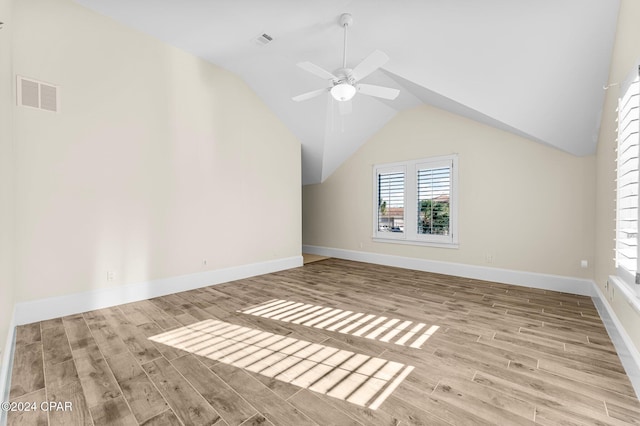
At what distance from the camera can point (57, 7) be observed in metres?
3.11

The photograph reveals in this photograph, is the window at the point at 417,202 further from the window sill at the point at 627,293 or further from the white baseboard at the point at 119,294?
the white baseboard at the point at 119,294

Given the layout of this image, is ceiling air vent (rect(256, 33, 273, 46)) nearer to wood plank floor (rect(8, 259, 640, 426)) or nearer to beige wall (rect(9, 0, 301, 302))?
beige wall (rect(9, 0, 301, 302))

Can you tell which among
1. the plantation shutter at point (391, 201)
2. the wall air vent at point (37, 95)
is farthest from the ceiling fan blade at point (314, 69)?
the plantation shutter at point (391, 201)

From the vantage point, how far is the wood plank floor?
1648 mm

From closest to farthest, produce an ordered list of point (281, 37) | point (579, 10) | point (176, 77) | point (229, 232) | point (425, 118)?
point (579, 10) → point (281, 37) → point (176, 77) → point (229, 232) → point (425, 118)

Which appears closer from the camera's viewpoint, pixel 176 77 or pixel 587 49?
pixel 587 49

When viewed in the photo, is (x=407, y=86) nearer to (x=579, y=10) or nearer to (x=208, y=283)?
(x=579, y=10)

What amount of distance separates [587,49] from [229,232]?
16.4ft

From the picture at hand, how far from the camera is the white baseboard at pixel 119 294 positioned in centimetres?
296

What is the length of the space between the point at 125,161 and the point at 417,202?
189 inches

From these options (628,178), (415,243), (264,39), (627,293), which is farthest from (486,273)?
(264,39)

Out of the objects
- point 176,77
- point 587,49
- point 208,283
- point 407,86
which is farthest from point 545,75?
point 208,283

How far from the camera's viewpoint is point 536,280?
4.31m

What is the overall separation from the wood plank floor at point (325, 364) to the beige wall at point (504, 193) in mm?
849
